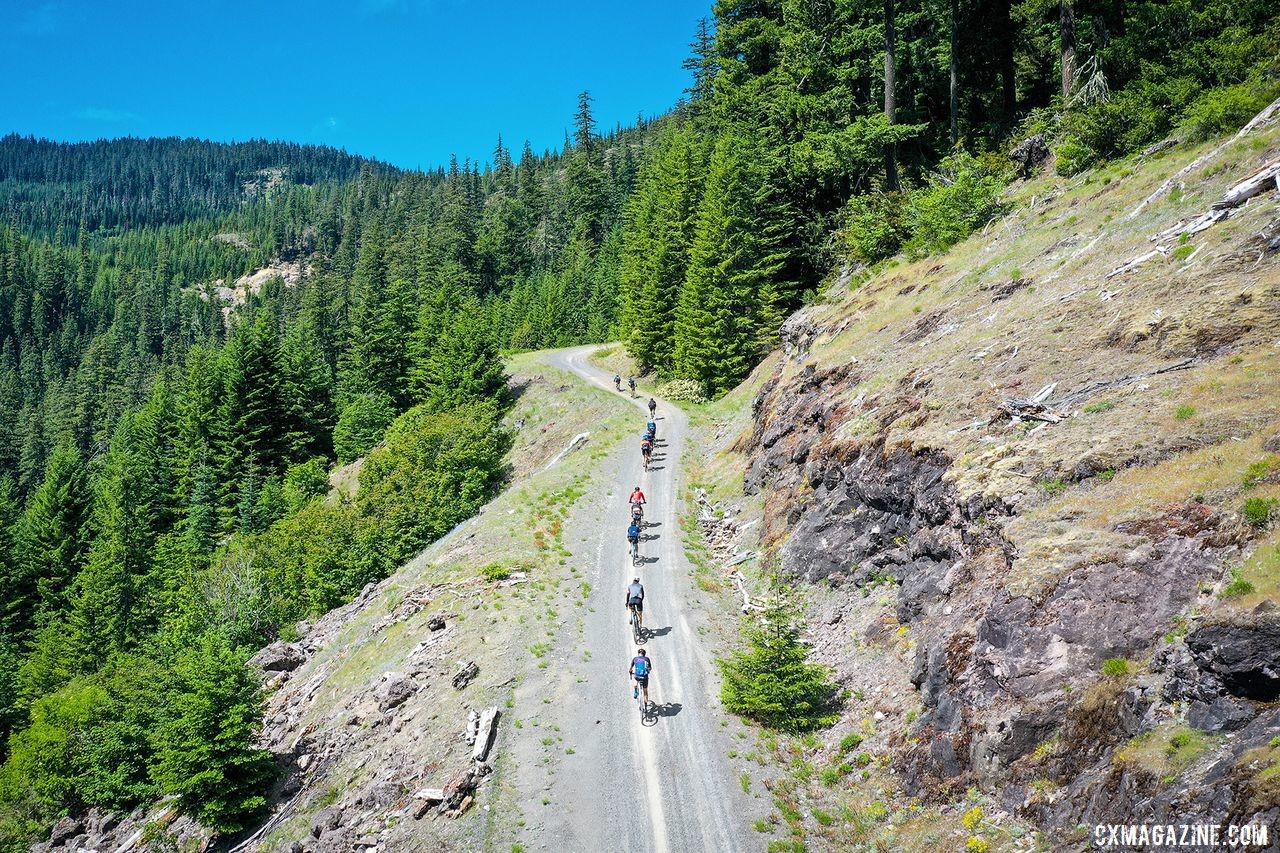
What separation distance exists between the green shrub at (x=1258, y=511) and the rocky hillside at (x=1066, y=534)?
4cm

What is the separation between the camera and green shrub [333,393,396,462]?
5994cm

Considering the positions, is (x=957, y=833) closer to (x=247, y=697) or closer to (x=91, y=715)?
(x=247, y=697)

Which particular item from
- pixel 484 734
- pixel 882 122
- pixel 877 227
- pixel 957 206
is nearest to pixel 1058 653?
pixel 484 734

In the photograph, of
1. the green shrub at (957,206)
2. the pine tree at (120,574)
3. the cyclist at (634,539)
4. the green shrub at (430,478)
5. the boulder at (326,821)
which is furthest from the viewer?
the pine tree at (120,574)

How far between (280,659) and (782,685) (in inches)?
853

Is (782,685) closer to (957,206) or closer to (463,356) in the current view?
(957,206)

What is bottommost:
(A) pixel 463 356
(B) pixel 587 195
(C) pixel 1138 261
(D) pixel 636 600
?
(D) pixel 636 600

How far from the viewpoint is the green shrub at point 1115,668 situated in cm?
1011

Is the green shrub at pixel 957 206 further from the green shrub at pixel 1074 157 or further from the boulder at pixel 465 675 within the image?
the boulder at pixel 465 675

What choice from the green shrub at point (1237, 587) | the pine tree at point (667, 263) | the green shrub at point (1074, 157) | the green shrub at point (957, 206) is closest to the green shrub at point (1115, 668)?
the green shrub at point (1237, 587)

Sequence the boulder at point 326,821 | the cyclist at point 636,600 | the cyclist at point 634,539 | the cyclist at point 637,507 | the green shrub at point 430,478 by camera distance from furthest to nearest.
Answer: the green shrub at point 430,478, the cyclist at point 637,507, the cyclist at point 634,539, the cyclist at point 636,600, the boulder at point 326,821

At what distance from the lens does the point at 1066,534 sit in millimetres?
12562

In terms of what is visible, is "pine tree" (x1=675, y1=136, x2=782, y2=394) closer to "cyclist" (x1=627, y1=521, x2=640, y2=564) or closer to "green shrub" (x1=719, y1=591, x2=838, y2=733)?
"cyclist" (x1=627, y1=521, x2=640, y2=564)

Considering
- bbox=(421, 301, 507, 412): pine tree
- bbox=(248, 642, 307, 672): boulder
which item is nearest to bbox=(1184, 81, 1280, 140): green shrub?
bbox=(248, 642, 307, 672): boulder
